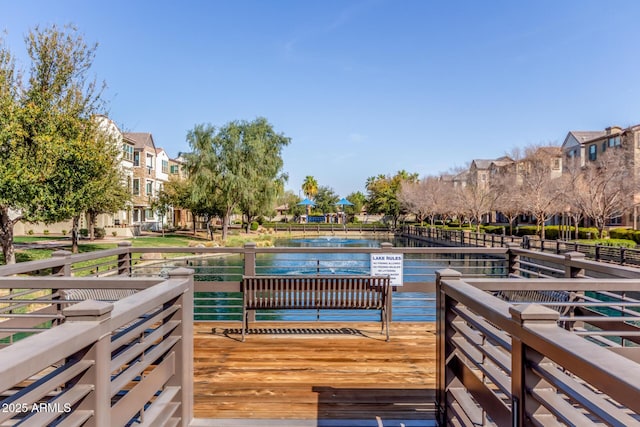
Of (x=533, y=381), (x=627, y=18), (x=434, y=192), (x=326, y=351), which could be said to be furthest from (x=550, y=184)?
(x=533, y=381)

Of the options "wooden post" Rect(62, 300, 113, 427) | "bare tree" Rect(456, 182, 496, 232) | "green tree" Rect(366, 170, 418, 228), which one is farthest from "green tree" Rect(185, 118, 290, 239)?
"wooden post" Rect(62, 300, 113, 427)

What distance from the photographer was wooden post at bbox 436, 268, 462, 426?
7.76 feet

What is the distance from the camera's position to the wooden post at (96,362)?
134 cm

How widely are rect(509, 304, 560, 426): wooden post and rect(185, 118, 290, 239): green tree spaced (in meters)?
26.6

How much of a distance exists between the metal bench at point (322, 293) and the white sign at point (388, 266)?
503 millimetres

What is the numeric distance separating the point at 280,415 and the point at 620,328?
113 inches

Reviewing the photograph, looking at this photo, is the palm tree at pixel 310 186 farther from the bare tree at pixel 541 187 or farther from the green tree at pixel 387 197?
the bare tree at pixel 541 187

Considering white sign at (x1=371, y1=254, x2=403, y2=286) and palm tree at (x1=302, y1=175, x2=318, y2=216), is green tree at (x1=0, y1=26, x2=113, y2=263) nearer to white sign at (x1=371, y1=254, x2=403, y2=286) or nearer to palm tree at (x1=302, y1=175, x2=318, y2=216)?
white sign at (x1=371, y1=254, x2=403, y2=286)

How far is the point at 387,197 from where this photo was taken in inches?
2072

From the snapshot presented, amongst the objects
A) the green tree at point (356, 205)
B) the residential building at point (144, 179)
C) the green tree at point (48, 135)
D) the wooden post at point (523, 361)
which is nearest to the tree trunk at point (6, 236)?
the green tree at point (48, 135)

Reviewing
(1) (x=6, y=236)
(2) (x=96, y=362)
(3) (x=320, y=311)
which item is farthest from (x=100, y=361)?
(1) (x=6, y=236)

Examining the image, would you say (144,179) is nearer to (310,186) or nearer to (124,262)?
(124,262)

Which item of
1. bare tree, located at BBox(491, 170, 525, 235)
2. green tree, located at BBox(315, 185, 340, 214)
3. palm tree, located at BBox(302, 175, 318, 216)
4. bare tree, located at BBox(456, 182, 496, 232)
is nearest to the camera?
bare tree, located at BBox(491, 170, 525, 235)

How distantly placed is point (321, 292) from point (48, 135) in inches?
451
